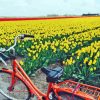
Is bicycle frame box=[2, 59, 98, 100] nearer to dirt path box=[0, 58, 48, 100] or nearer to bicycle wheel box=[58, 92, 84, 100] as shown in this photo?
bicycle wheel box=[58, 92, 84, 100]

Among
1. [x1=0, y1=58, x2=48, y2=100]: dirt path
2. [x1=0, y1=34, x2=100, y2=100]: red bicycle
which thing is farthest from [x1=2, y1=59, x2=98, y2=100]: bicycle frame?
[x1=0, y1=58, x2=48, y2=100]: dirt path

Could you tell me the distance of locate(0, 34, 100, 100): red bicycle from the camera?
4523 millimetres

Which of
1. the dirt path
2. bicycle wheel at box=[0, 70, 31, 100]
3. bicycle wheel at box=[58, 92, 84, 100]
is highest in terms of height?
bicycle wheel at box=[58, 92, 84, 100]

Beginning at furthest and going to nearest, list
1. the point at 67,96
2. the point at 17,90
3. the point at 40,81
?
the point at 40,81, the point at 17,90, the point at 67,96

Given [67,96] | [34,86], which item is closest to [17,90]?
[34,86]

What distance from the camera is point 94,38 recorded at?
15.2 m

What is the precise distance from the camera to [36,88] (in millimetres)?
5219

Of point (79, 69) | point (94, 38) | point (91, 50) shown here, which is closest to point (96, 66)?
point (79, 69)

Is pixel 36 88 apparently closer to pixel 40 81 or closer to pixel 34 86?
pixel 34 86

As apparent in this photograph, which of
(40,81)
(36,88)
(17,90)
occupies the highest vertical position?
(36,88)

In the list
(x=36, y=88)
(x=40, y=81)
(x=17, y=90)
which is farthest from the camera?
(x=40, y=81)

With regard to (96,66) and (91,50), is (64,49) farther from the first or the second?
(96,66)

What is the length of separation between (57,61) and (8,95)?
14.3 ft

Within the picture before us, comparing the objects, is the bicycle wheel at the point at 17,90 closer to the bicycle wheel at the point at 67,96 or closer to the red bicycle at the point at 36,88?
the red bicycle at the point at 36,88
